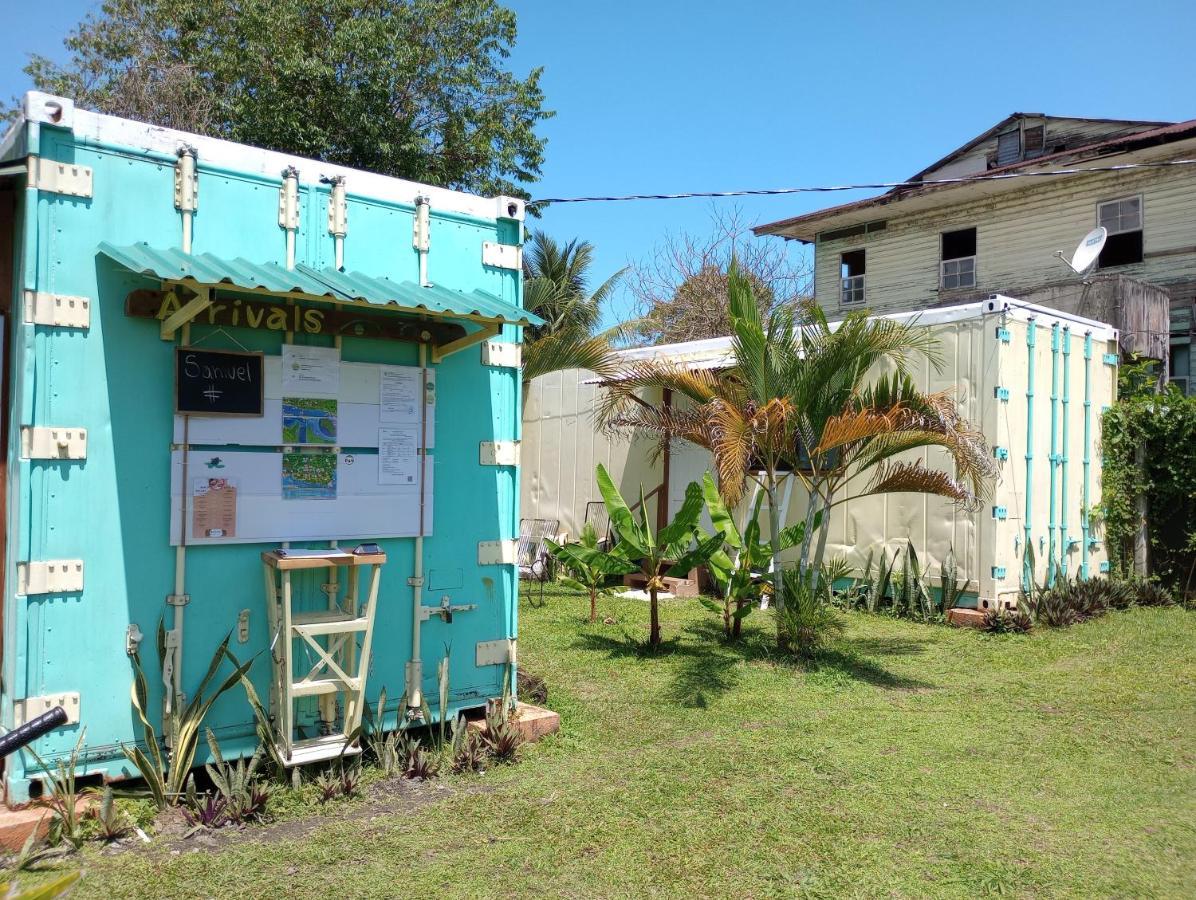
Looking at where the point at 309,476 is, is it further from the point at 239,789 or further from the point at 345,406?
the point at 239,789

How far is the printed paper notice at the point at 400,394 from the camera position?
18.3 ft

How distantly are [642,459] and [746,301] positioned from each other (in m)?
5.57

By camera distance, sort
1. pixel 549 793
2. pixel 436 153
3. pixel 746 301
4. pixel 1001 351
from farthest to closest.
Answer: pixel 436 153 < pixel 1001 351 < pixel 746 301 < pixel 549 793

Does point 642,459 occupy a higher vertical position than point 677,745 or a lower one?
higher

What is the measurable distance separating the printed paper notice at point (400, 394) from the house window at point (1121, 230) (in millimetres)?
16324

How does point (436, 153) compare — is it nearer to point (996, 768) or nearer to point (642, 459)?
point (642, 459)

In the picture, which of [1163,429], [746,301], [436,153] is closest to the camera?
[746,301]

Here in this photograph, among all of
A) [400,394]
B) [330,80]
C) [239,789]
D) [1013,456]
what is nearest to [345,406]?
[400,394]

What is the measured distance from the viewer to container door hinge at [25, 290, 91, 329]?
4492mm

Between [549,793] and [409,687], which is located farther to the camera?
[409,687]

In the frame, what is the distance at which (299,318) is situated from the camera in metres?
5.25

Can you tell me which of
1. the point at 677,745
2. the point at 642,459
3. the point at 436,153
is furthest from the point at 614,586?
the point at 436,153

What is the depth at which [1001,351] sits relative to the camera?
9.79 metres

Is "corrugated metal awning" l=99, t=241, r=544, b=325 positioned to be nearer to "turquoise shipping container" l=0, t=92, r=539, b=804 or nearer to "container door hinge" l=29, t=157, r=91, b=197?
"turquoise shipping container" l=0, t=92, r=539, b=804
